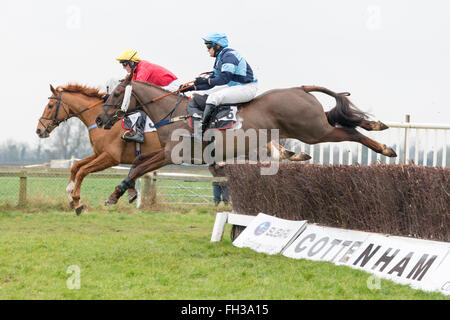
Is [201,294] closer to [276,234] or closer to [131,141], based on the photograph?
[276,234]

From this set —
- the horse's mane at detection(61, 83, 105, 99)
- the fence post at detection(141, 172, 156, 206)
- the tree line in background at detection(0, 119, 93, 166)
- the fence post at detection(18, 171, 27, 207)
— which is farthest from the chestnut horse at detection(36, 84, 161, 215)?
the tree line in background at detection(0, 119, 93, 166)

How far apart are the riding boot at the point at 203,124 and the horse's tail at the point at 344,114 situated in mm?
1164

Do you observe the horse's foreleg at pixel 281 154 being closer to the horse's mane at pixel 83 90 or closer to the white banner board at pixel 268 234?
the white banner board at pixel 268 234

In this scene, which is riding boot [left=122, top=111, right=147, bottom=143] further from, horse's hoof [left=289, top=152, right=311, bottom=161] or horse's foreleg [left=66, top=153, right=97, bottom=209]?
horse's hoof [left=289, top=152, right=311, bottom=161]

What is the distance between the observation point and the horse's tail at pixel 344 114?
253 inches

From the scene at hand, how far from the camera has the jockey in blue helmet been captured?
6238 mm

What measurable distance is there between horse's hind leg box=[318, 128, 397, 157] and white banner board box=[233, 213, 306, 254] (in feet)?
3.69

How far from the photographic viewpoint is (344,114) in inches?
253

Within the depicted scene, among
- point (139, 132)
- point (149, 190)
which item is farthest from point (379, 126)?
point (149, 190)

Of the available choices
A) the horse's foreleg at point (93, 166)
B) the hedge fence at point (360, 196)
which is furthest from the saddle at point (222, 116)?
the horse's foreleg at point (93, 166)

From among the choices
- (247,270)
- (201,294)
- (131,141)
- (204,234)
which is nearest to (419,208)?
(247,270)

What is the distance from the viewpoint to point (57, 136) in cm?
2834

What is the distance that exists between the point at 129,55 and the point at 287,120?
286 centimetres
